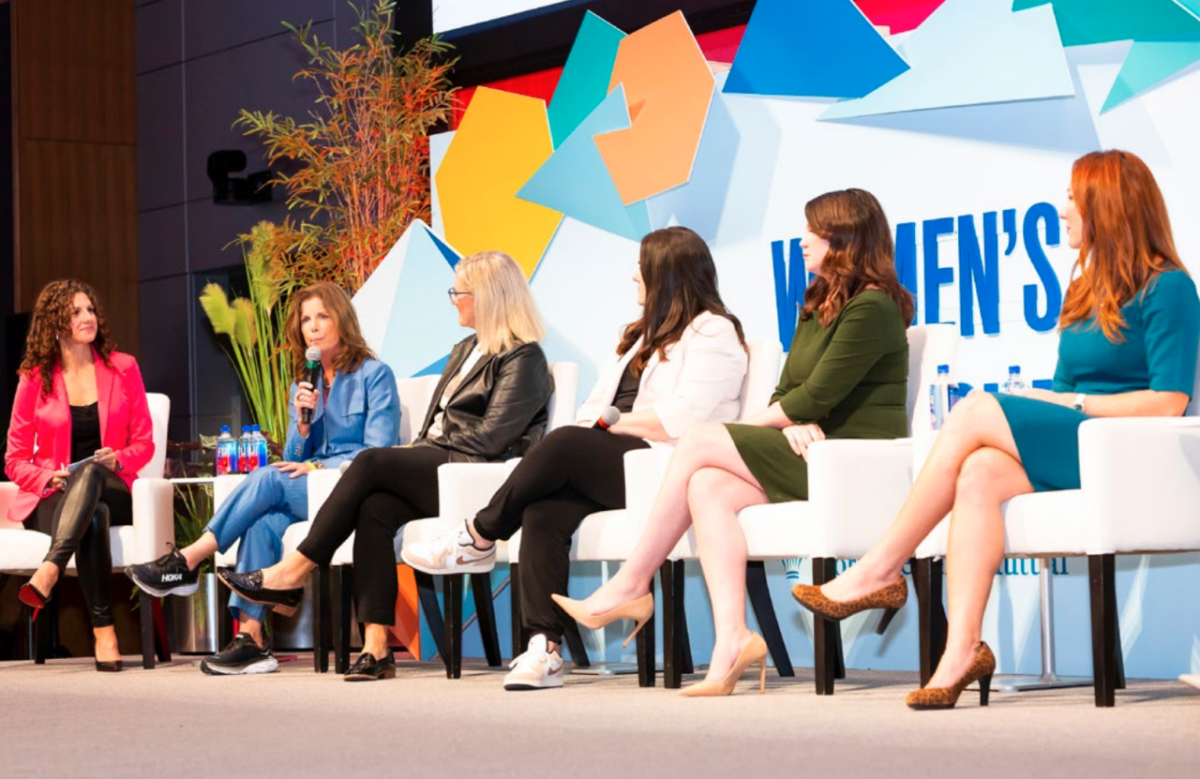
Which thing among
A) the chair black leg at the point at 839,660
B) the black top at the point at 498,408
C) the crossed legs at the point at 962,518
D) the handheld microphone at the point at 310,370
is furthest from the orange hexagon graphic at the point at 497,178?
the crossed legs at the point at 962,518

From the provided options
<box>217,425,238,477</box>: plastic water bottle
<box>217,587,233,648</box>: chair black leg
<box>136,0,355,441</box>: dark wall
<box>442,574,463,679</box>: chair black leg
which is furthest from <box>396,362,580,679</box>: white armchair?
<box>136,0,355,441</box>: dark wall

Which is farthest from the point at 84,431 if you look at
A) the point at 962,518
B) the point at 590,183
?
the point at 962,518

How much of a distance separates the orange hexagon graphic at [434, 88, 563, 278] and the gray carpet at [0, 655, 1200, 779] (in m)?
2.08

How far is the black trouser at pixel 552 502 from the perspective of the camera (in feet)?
13.5

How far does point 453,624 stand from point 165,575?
90 centimetres

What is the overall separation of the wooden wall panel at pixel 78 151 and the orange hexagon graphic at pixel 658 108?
390 centimetres

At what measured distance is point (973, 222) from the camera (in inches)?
181

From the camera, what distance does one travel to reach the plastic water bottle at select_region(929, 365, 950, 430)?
4.07 m

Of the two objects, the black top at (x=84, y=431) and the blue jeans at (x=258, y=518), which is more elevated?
the black top at (x=84, y=431)

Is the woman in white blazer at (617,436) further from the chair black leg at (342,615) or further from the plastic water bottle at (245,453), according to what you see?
the plastic water bottle at (245,453)

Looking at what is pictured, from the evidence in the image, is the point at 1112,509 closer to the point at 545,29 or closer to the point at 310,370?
the point at 310,370

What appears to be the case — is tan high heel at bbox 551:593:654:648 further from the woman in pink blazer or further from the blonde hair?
the woman in pink blazer

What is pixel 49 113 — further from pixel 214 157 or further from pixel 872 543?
pixel 872 543

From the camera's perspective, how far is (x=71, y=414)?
5656 mm
